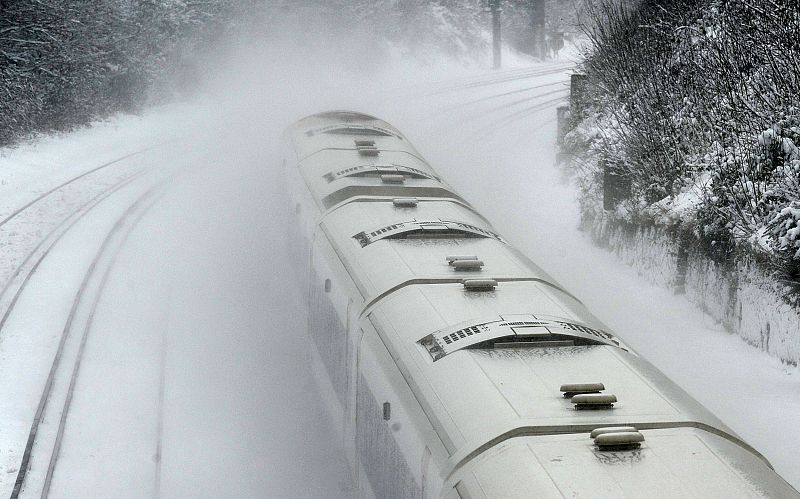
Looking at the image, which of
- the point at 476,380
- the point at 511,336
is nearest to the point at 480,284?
the point at 511,336

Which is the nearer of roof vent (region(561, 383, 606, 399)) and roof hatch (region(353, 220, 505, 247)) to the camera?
roof vent (region(561, 383, 606, 399))

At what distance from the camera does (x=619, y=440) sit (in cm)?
517

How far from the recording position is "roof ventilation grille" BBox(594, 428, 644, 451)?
5164mm

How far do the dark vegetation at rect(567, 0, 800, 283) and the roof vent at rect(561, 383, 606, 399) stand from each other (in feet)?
22.0

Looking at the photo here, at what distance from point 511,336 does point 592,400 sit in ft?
4.00

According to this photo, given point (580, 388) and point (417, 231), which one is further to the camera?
point (417, 231)

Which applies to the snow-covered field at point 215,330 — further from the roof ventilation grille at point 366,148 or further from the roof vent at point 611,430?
the roof vent at point 611,430

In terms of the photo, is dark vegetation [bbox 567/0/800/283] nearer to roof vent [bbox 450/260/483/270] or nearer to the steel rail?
roof vent [bbox 450/260/483/270]

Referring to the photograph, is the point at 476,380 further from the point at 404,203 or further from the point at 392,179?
the point at 392,179

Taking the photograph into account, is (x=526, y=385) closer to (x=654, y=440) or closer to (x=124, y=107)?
(x=654, y=440)

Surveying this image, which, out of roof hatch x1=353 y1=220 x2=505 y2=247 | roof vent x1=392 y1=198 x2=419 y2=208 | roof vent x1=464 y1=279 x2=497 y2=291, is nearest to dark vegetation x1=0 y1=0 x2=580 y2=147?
roof vent x1=392 y1=198 x2=419 y2=208

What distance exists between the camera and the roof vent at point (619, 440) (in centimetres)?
516

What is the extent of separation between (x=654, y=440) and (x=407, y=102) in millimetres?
35387

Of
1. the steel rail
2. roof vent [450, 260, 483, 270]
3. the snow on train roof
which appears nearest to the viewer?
roof vent [450, 260, 483, 270]
